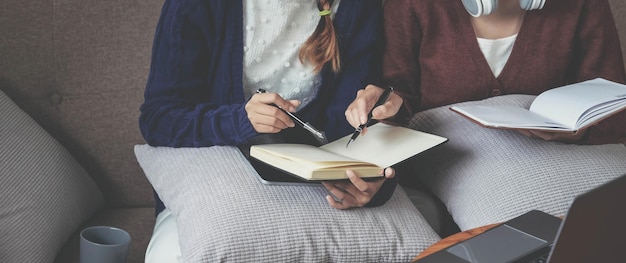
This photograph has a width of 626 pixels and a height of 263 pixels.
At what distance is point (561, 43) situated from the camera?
1638mm

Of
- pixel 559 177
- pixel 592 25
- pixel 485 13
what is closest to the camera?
pixel 559 177

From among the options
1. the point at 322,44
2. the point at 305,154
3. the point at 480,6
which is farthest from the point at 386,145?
the point at 480,6

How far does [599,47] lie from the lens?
5.38 feet

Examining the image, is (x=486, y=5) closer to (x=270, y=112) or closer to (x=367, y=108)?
(x=367, y=108)

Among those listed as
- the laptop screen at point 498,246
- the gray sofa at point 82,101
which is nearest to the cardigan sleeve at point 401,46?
the gray sofa at point 82,101

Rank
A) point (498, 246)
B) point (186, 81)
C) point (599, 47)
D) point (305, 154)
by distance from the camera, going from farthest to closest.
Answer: point (599, 47)
point (186, 81)
point (305, 154)
point (498, 246)

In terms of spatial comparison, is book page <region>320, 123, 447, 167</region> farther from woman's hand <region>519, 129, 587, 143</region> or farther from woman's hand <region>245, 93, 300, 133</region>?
woman's hand <region>519, 129, 587, 143</region>

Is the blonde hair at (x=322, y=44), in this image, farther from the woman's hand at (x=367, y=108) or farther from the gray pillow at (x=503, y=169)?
the gray pillow at (x=503, y=169)

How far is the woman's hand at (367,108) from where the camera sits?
1.32 m

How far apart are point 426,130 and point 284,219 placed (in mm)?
453

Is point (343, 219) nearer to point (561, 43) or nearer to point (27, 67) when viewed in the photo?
point (561, 43)

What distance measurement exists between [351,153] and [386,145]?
2.5 inches

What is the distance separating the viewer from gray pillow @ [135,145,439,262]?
1.20 metres

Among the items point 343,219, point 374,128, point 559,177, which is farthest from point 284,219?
point 559,177
